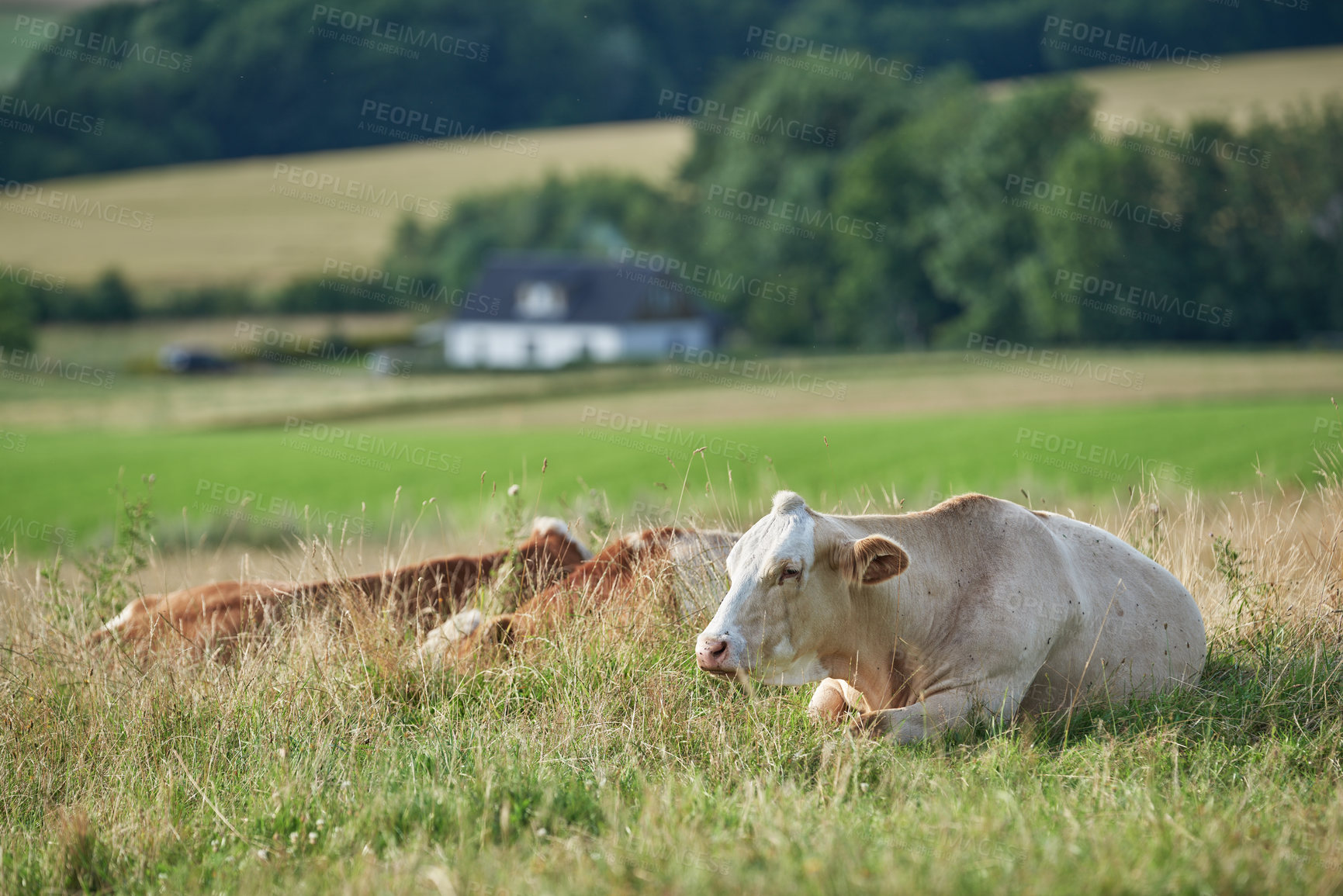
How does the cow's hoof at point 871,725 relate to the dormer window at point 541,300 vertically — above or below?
above

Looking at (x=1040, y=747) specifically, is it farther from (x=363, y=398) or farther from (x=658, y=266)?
(x=658, y=266)

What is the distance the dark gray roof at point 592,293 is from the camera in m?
74.3

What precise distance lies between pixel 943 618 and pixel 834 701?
2.05 feet

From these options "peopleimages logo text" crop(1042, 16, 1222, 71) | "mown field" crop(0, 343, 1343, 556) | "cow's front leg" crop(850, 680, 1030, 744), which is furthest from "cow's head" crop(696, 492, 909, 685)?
"peopleimages logo text" crop(1042, 16, 1222, 71)

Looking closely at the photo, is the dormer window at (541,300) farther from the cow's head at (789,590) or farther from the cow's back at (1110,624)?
the cow's head at (789,590)

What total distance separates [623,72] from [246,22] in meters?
36.1

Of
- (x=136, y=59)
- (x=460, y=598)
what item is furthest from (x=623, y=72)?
(x=460, y=598)

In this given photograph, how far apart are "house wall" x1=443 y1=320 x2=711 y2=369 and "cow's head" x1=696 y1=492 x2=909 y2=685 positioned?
2732 inches

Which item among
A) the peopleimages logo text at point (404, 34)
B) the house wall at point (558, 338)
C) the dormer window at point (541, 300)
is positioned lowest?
the house wall at point (558, 338)

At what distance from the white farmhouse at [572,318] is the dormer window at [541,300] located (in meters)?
0.05

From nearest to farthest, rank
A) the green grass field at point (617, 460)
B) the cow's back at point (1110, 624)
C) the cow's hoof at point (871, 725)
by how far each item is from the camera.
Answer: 1. the cow's hoof at point (871, 725)
2. the cow's back at point (1110, 624)
3. the green grass field at point (617, 460)

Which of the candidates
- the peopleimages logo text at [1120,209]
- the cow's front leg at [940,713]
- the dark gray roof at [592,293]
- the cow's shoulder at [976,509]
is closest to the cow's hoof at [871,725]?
the cow's front leg at [940,713]

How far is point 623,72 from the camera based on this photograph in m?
120

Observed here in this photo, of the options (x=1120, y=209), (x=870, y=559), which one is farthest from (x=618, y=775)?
(x=1120, y=209)
